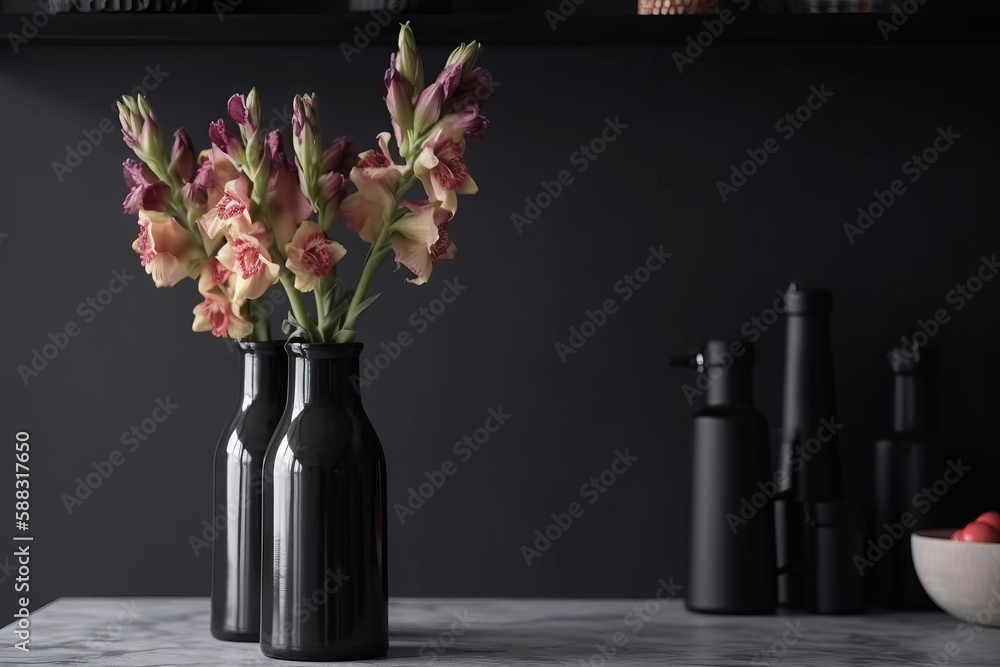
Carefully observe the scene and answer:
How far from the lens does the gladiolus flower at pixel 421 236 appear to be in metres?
0.99

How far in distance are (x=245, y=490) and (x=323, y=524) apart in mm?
148

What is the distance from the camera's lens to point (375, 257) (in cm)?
102

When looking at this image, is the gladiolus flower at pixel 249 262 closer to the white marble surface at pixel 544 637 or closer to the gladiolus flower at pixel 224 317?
the gladiolus flower at pixel 224 317

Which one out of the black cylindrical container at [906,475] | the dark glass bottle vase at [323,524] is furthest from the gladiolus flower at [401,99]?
the black cylindrical container at [906,475]

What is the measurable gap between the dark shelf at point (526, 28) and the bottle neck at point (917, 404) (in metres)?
0.40

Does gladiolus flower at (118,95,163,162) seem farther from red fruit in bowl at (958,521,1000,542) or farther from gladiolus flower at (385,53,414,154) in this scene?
red fruit in bowl at (958,521,1000,542)

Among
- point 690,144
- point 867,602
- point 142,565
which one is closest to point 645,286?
point 690,144

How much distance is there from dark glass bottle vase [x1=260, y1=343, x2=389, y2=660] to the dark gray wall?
0.38 metres

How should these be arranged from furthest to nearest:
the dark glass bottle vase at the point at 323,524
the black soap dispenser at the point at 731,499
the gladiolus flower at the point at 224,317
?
the black soap dispenser at the point at 731,499
the gladiolus flower at the point at 224,317
the dark glass bottle vase at the point at 323,524

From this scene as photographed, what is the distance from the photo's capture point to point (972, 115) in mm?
1363

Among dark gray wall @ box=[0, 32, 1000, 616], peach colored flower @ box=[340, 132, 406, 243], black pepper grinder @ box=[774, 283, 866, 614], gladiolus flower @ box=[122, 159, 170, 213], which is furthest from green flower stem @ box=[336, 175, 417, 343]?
black pepper grinder @ box=[774, 283, 866, 614]

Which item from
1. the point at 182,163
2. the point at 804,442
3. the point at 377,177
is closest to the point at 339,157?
the point at 377,177

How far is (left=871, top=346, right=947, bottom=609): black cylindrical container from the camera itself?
4.12 feet

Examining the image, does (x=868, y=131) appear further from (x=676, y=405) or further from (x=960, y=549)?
(x=960, y=549)
